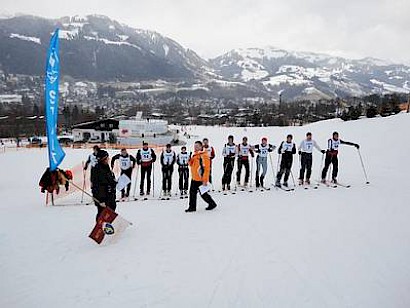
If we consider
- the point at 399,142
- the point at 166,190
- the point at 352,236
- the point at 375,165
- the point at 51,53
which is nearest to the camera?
the point at 352,236

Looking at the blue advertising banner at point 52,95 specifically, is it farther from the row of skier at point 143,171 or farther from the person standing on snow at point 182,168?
the person standing on snow at point 182,168

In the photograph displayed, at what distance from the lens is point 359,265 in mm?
4652

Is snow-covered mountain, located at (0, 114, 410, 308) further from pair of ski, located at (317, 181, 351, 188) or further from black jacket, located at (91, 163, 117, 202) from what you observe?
pair of ski, located at (317, 181, 351, 188)

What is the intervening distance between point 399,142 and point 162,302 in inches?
779

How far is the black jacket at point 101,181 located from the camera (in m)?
5.93

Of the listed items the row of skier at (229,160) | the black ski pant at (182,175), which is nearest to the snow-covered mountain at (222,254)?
the black ski pant at (182,175)

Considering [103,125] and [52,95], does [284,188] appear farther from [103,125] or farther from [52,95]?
[103,125]

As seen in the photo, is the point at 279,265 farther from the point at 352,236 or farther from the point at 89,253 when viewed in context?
the point at 89,253

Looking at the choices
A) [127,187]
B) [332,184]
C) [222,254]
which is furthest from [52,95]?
[332,184]

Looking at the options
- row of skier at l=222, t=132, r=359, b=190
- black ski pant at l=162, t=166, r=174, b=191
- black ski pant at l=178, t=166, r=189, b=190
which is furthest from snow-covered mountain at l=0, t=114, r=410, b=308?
row of skier at l=222, t=132, r=359, b=190

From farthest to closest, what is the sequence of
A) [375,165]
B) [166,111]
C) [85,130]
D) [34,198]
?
[166,111] → [85,130] → [375,165] → [34,198]

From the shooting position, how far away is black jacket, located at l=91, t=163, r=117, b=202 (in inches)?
233

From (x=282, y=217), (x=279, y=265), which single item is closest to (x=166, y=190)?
(x=282, y=217)

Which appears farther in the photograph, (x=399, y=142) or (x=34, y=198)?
(x=399, y=142)
